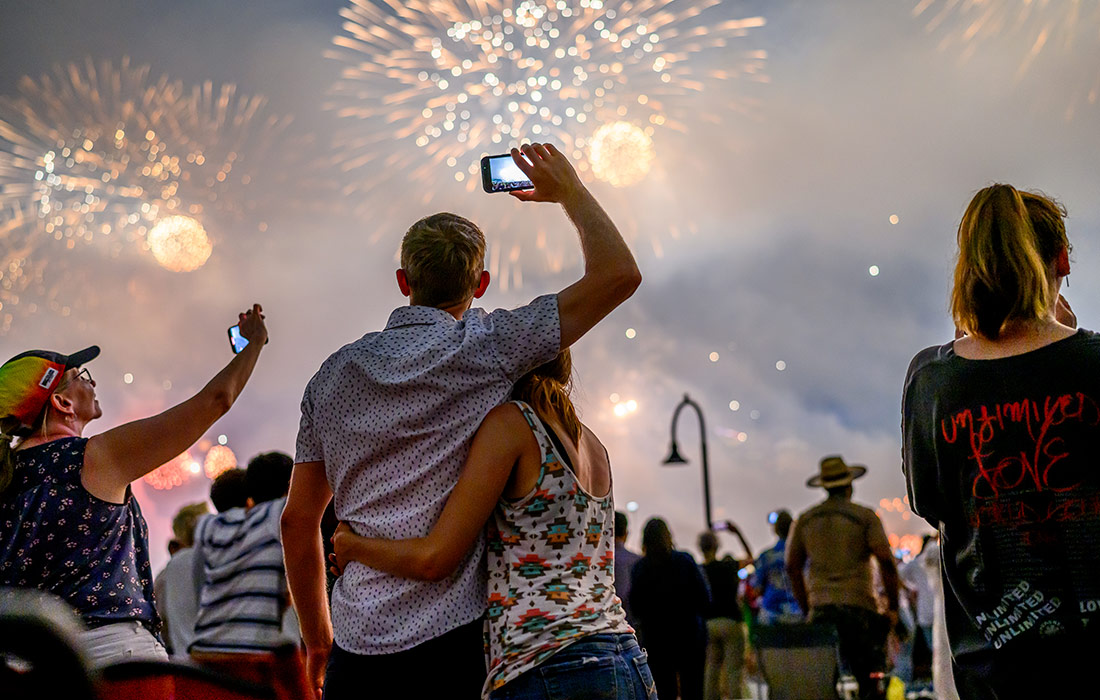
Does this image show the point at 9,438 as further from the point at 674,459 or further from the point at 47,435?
the point at 674,459

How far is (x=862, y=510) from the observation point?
7.33 m

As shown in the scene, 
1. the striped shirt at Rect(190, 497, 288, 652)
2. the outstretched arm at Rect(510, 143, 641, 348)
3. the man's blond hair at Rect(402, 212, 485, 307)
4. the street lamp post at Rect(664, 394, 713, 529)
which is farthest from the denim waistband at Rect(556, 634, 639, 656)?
the street lamp post at Rect(664, 394, 713, 529)

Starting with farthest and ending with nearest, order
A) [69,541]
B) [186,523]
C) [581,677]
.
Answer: [186,523] → [69,541] → [581,677]

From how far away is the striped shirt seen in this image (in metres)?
4.54

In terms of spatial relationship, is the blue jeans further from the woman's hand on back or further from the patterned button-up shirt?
the woman's hand on back

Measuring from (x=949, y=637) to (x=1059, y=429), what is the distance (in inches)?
25.9

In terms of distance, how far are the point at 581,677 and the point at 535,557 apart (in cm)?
30

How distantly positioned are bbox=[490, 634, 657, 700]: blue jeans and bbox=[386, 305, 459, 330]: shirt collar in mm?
942

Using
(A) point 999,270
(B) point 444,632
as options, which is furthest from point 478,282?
(A) point 999,270

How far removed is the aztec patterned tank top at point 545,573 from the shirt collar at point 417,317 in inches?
15.3

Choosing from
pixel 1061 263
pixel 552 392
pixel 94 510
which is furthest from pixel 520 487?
pixel 1061 263

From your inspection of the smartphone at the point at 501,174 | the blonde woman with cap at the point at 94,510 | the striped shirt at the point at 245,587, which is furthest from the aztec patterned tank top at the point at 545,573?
the striped shirt at the point at 245,587

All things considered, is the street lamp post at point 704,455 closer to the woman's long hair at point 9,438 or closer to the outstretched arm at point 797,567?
the outstretched arm at point 797,567

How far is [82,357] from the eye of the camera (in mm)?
3619
